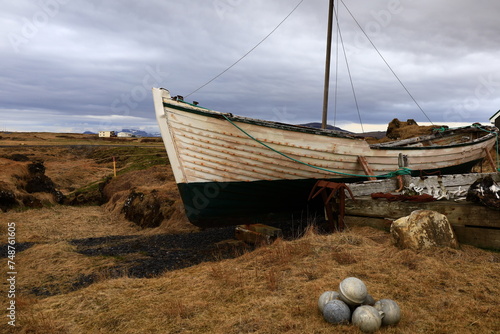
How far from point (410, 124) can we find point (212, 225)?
26.4 m

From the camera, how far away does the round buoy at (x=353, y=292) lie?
3666 millimetres

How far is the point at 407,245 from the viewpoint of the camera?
5.86 meters

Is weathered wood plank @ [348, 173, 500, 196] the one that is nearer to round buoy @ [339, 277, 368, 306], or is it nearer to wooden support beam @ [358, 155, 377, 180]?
wooden support beam @ [358, 155, 377, 180]

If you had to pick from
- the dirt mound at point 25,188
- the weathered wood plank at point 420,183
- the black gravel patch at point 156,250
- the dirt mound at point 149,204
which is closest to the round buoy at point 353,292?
the black gravel patch at point 156,250

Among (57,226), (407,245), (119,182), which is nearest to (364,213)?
(407,245)

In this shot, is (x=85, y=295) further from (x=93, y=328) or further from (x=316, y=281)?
(x=316, y=281)

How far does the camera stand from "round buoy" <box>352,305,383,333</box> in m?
3.49

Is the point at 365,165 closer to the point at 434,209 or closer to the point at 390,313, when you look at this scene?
the point at 434,209

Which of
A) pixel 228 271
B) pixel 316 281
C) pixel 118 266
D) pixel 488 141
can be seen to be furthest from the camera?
pixel 488 141

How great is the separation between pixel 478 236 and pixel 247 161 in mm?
5265

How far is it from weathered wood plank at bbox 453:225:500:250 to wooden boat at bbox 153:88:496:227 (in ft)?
9.08

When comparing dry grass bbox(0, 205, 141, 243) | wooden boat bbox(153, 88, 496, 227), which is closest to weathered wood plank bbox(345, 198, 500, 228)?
wooden boat bbox(153, 88, 496, 227)

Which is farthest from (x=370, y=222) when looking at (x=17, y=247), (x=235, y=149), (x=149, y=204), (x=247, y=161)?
(x=17, y=247)

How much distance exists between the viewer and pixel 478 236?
19.6 ft
